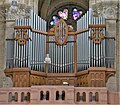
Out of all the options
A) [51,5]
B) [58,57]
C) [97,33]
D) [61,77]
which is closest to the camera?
[97,33]

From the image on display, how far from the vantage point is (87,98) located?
24172mm

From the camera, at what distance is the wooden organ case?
25.8 m

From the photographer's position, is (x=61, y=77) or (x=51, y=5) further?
(x=51, y=5)

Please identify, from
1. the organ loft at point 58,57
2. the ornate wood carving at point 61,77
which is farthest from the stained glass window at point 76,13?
the ornate wood carving at point 61,77

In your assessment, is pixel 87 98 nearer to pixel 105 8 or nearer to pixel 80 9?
pixel 105 8

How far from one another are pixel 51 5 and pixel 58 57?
12.7m

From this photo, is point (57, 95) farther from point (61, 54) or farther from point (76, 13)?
point (76, 13)

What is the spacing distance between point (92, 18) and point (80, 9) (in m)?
12.7

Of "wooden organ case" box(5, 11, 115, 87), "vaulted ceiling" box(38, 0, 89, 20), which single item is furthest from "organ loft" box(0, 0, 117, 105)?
"vaulted ceiling" box(38, 0, 89, 20)

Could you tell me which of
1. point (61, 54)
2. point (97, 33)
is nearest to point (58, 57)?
point (61, 54)

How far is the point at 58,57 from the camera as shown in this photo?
27.0 metres

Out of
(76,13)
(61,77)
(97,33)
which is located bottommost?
(61,77)

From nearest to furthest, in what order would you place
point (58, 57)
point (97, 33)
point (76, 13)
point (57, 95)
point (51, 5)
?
point (57, 95), point (97, 33), point (58, 57), point (51, 5), point (76, 13)

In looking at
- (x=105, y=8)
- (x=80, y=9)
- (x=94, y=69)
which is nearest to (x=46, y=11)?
(x=80, y=9)
